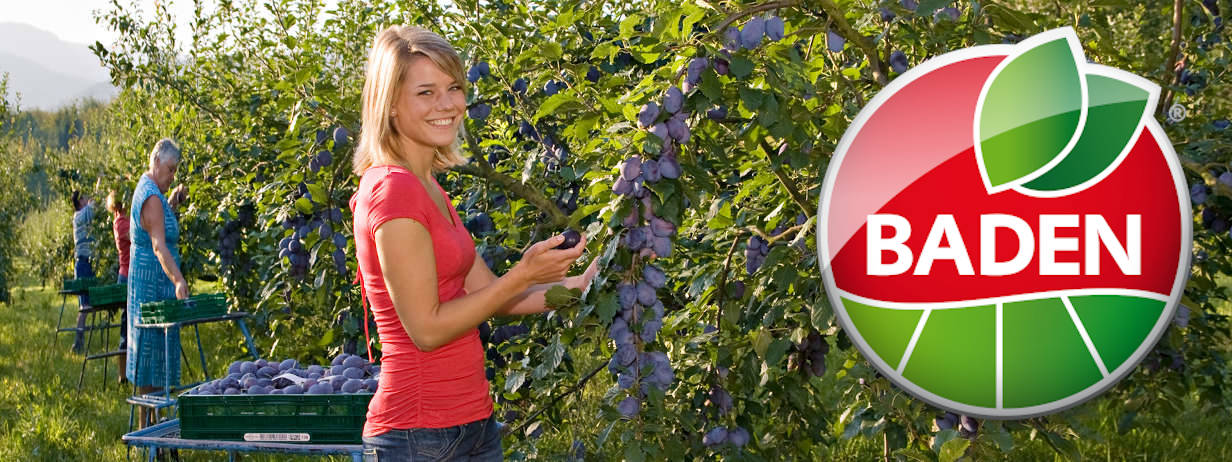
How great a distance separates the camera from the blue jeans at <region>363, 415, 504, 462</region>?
6.05ft

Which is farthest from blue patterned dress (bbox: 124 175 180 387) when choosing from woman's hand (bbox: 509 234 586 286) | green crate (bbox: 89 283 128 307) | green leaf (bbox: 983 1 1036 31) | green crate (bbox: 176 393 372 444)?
green leaf (bbox: 983 1 1036 31)

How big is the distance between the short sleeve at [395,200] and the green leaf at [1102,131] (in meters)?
1.16

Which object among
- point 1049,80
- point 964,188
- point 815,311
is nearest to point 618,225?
point 815,311

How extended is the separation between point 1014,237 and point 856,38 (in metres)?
0.53

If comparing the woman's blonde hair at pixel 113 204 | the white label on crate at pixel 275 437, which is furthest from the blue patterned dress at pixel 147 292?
the white label on crate at pixel 275 437

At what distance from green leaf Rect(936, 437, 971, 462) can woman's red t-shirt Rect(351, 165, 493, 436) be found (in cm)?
88

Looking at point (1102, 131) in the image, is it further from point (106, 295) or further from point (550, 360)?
point (106, 295)

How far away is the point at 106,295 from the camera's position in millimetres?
6055

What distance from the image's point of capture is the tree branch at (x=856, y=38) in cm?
201

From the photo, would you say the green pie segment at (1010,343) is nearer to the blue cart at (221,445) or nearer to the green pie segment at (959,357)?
the green pie segment at (959,357)

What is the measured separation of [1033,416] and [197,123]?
7.25 m

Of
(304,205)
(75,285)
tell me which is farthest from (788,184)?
(75,285)

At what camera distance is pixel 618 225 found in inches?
64.7

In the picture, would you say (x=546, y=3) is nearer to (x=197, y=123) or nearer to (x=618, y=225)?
(x=618, y=225)
